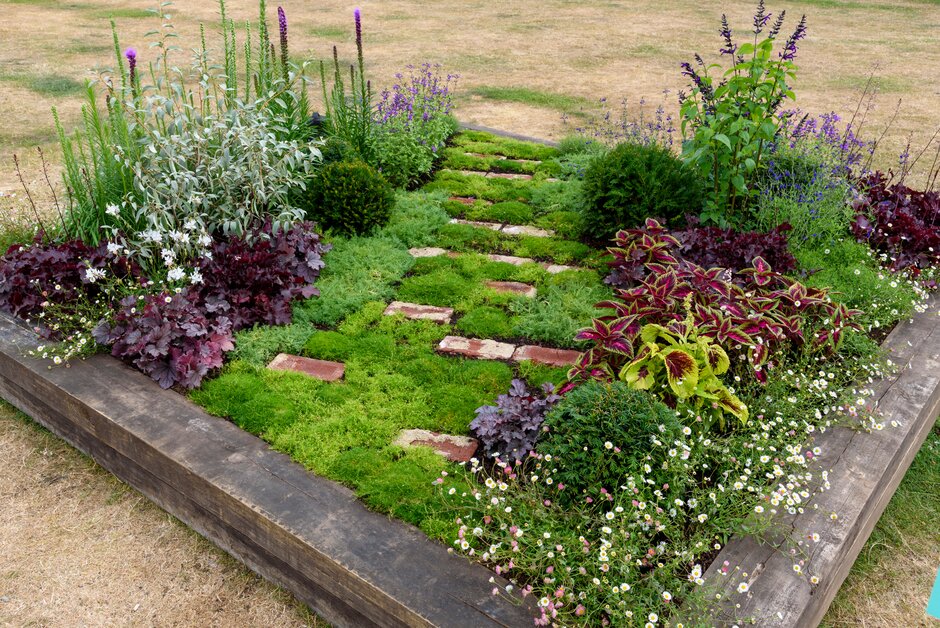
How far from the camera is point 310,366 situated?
145 inches

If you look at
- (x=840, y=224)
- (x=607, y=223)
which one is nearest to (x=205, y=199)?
(x=607, y=223)

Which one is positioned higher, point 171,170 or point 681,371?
point 171,170

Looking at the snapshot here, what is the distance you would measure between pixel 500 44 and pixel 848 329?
9881 millimetres

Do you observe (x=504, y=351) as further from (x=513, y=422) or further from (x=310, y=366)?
(x=310, y=366)

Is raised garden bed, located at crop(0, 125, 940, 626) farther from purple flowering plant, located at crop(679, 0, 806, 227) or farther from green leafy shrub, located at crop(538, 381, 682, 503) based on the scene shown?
purple flowering plant, located at crop(679, 0, 806, 227)

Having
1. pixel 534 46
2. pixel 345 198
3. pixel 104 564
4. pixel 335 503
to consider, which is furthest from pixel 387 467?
pixel 534 46

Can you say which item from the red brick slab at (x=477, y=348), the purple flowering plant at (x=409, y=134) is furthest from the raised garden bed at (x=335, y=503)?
the purple flowering plant at (x=409, y=134)

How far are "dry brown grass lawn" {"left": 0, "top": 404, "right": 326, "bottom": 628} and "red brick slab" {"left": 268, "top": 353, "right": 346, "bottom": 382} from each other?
851mm

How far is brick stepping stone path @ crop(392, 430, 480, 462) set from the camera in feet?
10.1

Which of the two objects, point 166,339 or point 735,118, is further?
point 735,118

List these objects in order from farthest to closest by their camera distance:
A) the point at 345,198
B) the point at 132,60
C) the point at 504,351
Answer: the point at 345,198 → the point at 132,60 → the point at 504,351

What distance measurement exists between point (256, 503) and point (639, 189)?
308 cm

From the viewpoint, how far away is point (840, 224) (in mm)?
4582

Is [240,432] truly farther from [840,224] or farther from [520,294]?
[840,224]
